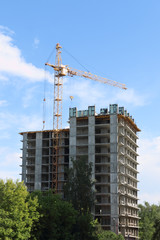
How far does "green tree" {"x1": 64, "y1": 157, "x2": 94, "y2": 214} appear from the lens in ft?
382

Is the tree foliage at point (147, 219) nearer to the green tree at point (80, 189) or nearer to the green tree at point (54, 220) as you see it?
the green tree at point (80, 189)

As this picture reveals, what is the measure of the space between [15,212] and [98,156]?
74412 mm

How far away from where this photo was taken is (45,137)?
6289 inches

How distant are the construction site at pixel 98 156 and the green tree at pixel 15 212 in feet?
180

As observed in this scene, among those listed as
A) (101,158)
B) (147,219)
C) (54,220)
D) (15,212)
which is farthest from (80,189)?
(147,219)

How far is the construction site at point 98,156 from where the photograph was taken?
139125 mm

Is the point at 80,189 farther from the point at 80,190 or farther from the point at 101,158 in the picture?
the point at 101,158

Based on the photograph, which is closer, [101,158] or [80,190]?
[80,190]

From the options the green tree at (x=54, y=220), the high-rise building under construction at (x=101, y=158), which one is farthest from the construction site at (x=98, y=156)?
the green tree at (x=54, y=220)

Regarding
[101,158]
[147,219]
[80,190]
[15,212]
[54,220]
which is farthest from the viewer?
[147,219]

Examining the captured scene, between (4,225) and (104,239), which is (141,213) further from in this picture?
(4,225)

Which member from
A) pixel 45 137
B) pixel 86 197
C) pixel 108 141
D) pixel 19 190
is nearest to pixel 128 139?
pixel 108 141

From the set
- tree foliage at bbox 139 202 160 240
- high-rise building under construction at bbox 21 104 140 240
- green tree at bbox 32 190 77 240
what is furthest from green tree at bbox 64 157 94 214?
tree foliage at bbox 139 202 160 240

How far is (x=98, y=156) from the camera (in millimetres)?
145875
